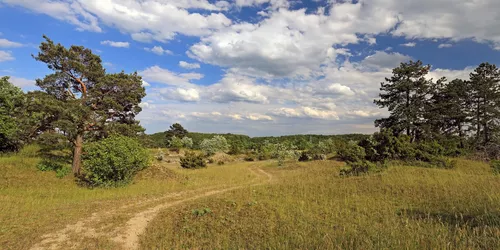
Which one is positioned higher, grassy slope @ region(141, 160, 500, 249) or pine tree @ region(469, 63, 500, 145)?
pine tree @ region(469, 63, 500, 145)

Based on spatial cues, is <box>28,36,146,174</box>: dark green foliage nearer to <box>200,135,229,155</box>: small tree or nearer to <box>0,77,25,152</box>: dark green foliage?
<box>0,77,25,152</box>: dark green foliage

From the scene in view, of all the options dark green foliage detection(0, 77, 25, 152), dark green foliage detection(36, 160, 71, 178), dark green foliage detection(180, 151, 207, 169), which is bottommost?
dark green foliage detection(180, 151, 207, 169)

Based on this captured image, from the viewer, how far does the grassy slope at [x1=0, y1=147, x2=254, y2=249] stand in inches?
306

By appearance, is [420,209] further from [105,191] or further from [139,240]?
[105,191]

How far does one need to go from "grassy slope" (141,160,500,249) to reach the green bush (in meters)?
6.59

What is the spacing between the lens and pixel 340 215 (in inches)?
310

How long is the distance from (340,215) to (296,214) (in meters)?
1.31

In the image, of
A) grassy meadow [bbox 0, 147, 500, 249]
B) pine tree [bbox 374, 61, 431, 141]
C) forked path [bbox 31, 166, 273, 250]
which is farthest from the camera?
pine tree [bbox 374, 61, 431, 141]

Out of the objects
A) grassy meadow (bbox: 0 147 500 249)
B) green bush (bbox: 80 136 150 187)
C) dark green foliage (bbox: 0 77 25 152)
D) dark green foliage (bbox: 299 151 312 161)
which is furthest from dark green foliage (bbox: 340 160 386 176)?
dark green foliage (bbox: 0 77 25 152)

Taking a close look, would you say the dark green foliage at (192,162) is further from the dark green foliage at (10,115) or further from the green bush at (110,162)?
the dark green foliage at (10,115)

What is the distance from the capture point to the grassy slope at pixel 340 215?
16.9ft

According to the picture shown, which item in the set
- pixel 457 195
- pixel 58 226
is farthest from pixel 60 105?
pixel 457 195

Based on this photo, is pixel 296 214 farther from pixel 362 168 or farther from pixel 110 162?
pixel 110 162

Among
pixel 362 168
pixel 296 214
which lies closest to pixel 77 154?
pixel 296 214
